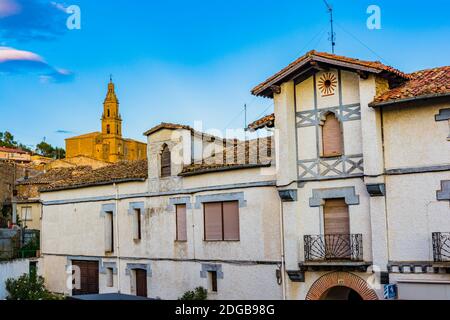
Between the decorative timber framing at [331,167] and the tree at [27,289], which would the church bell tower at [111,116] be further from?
the decorative timber framing at [331,167]

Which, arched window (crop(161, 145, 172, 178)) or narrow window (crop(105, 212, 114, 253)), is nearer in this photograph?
arched window (crop(161, 145, 172, 178))

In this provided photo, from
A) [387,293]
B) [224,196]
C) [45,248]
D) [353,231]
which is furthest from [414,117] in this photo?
[45,248]

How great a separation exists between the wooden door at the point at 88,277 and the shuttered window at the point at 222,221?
8126 millimetres

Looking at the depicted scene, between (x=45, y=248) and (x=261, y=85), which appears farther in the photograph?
(x=45, y=248)

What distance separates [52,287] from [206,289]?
1179 centimetres

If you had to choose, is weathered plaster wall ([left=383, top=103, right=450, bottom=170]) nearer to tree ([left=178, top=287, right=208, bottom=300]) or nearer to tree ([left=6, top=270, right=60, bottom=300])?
tree ([left=178, top=287, right=208, bottom=300])

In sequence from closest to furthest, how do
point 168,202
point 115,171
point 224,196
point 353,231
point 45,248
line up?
point 353,231 → point 224,196 → point 168,202 → point 115,171 → point 45,248

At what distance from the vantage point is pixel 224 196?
72.6ft

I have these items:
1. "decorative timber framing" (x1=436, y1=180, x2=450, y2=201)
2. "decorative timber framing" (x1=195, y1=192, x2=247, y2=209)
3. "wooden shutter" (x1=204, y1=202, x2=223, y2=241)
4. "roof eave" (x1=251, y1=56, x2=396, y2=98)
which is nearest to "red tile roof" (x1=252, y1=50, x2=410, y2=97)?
"roof eave" (x1=251, y1=56, x2=396, y2=98)

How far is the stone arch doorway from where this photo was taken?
59.2 ft

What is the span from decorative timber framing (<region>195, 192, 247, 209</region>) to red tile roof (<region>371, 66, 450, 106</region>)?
633cm
